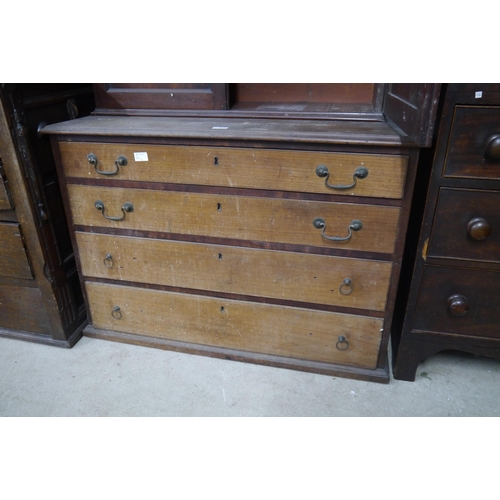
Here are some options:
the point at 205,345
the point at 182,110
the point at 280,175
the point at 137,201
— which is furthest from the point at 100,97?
the point at 205,345

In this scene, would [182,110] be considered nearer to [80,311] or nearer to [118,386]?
[80,311]

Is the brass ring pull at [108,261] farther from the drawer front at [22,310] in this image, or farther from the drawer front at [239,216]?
the drawer front at [22,310]

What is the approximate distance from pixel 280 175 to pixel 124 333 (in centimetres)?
110

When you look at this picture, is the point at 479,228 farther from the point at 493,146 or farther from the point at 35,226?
the point at 35,226

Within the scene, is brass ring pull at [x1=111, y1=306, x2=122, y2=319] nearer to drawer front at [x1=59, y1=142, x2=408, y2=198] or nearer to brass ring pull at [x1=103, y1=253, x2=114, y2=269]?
brass ring pull at [x1=103, y1=253, x2=114, y2=269]

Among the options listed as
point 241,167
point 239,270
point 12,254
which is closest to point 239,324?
point 239,270

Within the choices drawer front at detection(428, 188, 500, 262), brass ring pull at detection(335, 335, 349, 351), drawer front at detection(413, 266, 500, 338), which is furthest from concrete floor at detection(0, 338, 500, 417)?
drawer front at detection(428, 188, 500, 262)

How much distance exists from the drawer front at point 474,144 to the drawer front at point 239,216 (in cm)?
24

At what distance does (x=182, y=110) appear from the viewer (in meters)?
1.79

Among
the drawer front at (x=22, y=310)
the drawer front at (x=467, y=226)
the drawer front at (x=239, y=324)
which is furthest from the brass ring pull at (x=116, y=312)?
the drawer front at (x=467, y=226)

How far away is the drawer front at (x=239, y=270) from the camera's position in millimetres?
1525

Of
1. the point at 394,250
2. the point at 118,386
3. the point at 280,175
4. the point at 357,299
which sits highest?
the point at 280,175

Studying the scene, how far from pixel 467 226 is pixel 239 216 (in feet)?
2.64
